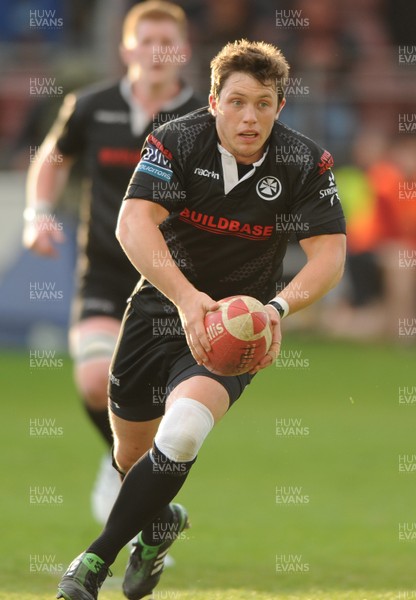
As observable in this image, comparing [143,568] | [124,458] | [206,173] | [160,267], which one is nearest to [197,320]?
[160,267]

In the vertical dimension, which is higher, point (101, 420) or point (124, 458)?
point (124, 458)

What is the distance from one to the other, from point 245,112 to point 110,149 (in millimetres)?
2685

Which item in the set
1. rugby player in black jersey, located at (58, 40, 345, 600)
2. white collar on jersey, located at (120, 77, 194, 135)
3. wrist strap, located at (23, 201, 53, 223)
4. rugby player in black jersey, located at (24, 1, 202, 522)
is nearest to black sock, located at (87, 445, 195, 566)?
rugby player in black jersey, located at (58, 40, 345, 600)

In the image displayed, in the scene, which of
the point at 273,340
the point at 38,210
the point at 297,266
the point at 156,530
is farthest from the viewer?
the point at 297,266

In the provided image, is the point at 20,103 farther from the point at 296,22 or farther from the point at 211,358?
the point at 211,358

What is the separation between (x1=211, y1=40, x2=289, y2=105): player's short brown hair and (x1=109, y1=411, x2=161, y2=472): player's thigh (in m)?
1.65

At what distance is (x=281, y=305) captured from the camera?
6059mm

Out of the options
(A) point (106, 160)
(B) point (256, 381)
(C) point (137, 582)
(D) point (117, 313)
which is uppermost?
(A) point (106, 160)

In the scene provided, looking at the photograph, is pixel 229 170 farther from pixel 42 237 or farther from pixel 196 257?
pixel 42 237

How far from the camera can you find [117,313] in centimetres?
847

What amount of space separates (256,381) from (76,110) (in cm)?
801

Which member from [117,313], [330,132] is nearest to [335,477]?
[117,313]

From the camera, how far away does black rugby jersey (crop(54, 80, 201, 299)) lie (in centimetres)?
856

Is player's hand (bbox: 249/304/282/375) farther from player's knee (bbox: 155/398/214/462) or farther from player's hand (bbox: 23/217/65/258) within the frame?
player's hand (bbox: 23/217/65/258)
